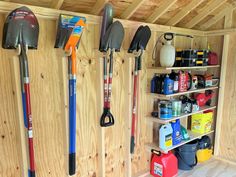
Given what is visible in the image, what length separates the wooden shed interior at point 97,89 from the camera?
1527mm

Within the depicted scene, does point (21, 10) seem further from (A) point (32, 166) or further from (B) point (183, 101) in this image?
(B) point (183, 101)

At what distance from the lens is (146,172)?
99.1 inches

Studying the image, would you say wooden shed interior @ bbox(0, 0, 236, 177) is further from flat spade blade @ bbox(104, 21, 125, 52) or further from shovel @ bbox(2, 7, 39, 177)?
flat spade blade @ bbox(104, 21, 125, 52)

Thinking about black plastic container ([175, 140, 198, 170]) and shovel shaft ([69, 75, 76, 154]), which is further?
black plastic container ([175, 140, 198, 170])

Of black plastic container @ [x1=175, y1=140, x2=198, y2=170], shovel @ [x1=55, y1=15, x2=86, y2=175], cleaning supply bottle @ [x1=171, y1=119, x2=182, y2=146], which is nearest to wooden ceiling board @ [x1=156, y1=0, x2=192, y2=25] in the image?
shovel @ [x1=55, y1=15, x2=86, y2=175]

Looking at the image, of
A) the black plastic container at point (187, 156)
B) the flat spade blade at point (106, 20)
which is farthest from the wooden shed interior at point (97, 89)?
the black plastic container at point (187, 156)

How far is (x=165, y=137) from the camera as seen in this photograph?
2342mm

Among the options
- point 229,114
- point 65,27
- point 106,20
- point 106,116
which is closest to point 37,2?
point 65,27

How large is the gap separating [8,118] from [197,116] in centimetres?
226

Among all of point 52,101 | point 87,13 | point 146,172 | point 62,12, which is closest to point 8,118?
point 52,101

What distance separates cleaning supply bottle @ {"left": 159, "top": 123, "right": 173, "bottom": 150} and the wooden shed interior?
0.45 feet

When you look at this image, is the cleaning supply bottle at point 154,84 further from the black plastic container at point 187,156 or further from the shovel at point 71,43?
the shovel at point 71,43

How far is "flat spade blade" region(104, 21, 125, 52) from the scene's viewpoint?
66.8 inches

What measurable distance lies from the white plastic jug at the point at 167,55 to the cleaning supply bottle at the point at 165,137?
2.31 ft
